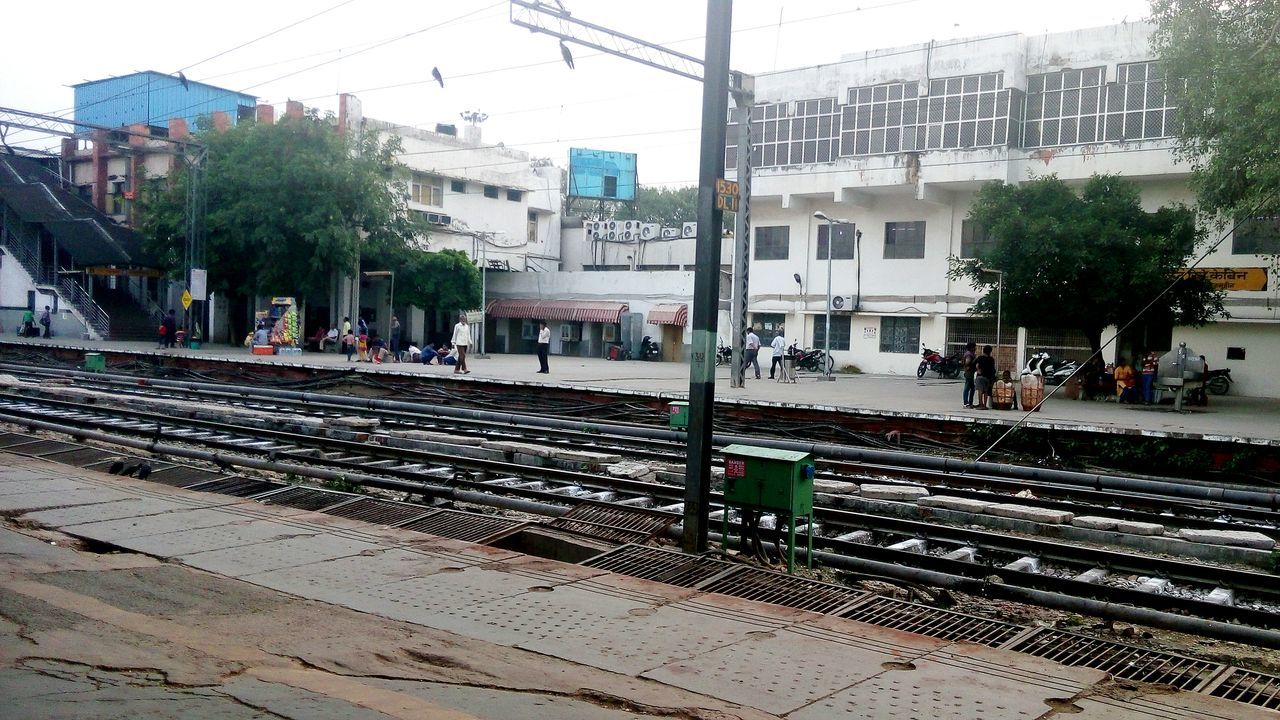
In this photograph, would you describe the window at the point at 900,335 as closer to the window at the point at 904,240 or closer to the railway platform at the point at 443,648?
the window at the point at 904,240

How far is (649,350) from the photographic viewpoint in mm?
47688

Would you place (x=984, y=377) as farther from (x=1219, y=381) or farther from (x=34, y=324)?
(x=34, y=324)

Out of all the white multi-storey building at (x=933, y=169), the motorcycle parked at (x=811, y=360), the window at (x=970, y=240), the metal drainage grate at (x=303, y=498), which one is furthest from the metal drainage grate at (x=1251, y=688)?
the motorcycle parked at (x=811, y=360)

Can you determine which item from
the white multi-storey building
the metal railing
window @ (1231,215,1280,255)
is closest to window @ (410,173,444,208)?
the metal railing

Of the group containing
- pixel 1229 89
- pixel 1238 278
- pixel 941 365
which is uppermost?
pixel 1229 89

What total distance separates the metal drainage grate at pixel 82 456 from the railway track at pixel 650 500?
2.41 feet

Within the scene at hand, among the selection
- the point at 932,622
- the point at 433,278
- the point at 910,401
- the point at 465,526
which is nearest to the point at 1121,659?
the point at 932,622

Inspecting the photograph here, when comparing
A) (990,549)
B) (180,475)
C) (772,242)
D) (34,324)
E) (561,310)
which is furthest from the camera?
(34,324)

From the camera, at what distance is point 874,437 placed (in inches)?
755

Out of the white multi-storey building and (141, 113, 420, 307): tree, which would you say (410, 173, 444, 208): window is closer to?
(141, 113, 420, 307): tree

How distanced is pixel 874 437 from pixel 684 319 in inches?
1084

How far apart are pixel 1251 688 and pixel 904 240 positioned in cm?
3531

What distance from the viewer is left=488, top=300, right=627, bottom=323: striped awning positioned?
162ft

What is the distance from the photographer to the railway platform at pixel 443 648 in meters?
5.21
